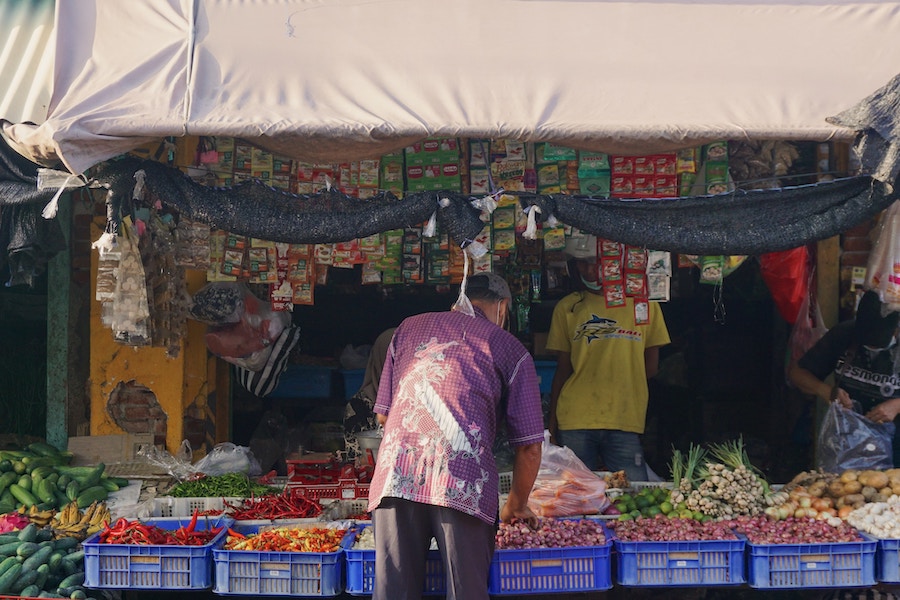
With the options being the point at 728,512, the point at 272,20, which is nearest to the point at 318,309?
the point at 272,20

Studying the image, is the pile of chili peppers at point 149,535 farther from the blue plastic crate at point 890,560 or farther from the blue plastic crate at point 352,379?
the blue plastic crate at point 890,560

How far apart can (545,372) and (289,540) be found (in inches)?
122

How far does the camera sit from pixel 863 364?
6184 mm

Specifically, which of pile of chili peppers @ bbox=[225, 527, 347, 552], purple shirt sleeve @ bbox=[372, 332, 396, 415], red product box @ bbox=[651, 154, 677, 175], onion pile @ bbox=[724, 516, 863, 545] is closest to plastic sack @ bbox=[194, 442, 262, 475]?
pile of chili peppers @ bbox=[225, 527, 347, 552]

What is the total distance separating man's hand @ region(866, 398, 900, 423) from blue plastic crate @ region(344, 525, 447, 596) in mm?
2844

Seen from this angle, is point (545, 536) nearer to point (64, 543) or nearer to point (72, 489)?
point (64, 543)

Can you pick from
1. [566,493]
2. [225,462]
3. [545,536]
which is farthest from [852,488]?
[225,462]

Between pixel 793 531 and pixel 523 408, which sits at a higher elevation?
pixel 523 408

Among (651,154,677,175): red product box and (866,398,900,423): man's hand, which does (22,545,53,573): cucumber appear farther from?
(866,398,900,423): man's hand

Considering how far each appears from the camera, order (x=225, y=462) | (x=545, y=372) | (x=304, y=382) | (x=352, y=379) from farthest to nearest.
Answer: (x=304, y=382), (x=352, y=379), (x=545, y=372), (x=225, y=462)

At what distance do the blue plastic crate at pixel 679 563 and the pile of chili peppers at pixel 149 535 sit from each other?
2.07 metres

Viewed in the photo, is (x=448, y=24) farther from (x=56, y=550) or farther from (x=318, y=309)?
→ (x=318, y=309)

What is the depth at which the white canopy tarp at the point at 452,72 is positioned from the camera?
4883 millimetres

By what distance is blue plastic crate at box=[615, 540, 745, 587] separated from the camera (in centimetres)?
493
